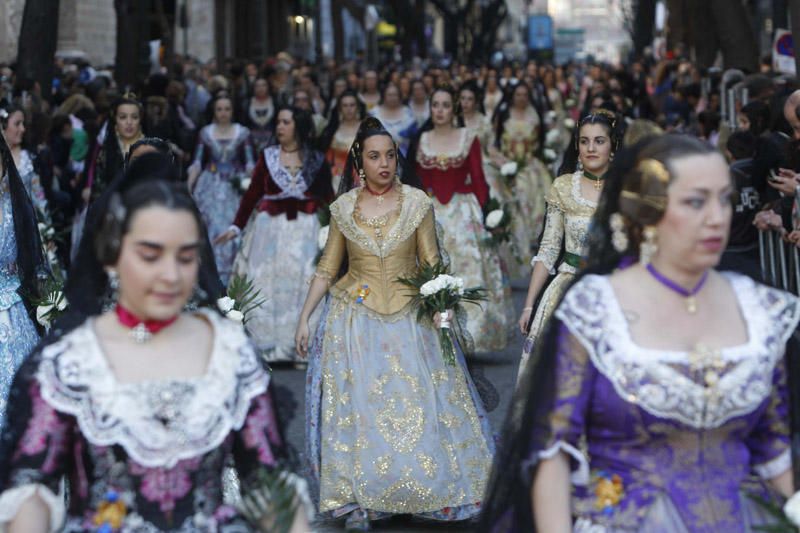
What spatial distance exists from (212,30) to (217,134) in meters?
31.4

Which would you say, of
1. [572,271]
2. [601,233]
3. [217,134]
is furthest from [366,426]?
[217,134]

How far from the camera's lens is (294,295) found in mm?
12836

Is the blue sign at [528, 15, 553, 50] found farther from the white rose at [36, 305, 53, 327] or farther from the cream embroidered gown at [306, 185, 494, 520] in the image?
the white rose at [36, 305, 53, 327]

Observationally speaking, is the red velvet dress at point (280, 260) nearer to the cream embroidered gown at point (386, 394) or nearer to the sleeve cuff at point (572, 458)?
the cream embroidered gown at point (386, 394)

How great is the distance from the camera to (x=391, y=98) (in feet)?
55.7

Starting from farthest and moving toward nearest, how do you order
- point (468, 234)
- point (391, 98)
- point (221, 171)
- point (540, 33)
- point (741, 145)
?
1. point (540, 33)
2. point (391, 98)
3. point (221, 171)
4. point (468, 234)
5. point (741, 145)

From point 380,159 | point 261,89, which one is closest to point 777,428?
point 380,159

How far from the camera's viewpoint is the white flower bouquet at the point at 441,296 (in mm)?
7781

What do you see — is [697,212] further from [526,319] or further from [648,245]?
[526,319]

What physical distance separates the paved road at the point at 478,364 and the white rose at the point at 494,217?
40.6 inches

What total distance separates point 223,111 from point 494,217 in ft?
11.3

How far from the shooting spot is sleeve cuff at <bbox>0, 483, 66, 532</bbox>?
13.1 feet

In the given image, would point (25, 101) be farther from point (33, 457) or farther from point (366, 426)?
point (33, 457)

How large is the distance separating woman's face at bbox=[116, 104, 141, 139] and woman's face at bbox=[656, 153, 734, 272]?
7640 mm
